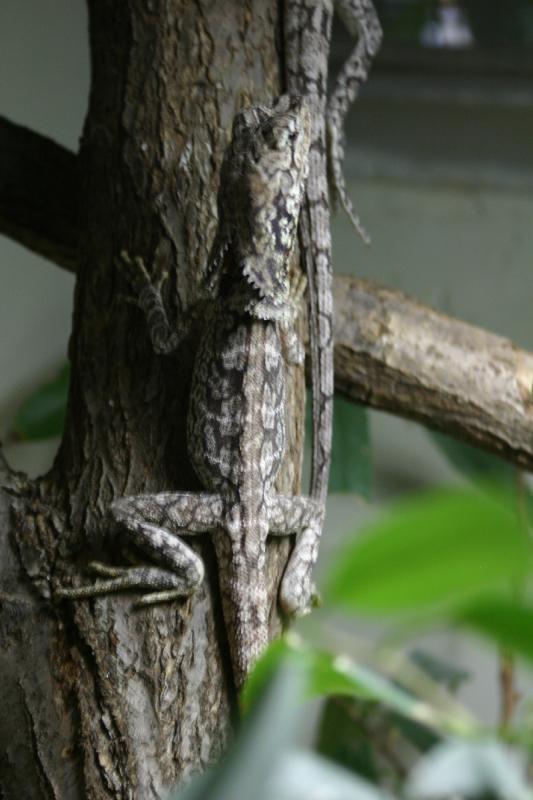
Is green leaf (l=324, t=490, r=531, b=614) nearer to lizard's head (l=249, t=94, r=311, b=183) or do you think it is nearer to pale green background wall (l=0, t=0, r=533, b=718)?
lizard's head (l=249, t=94, r=311, b=183)

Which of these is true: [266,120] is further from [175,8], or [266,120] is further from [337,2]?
[337,2]

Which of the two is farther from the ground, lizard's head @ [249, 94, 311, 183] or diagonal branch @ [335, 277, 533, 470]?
lizard's head @ [249, 94, 311, 183]

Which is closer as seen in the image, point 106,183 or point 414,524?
point 414,524

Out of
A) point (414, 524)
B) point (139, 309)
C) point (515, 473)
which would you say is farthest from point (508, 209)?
point (414, 524)

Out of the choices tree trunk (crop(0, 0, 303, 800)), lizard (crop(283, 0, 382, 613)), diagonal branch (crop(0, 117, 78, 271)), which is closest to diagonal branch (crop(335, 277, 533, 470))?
lizard (crop(283, 0, 382, 613))

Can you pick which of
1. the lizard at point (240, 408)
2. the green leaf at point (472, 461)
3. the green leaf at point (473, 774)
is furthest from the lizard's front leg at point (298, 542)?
the green leaf at point (473, 774)

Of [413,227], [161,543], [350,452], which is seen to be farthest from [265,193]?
[413,227]
